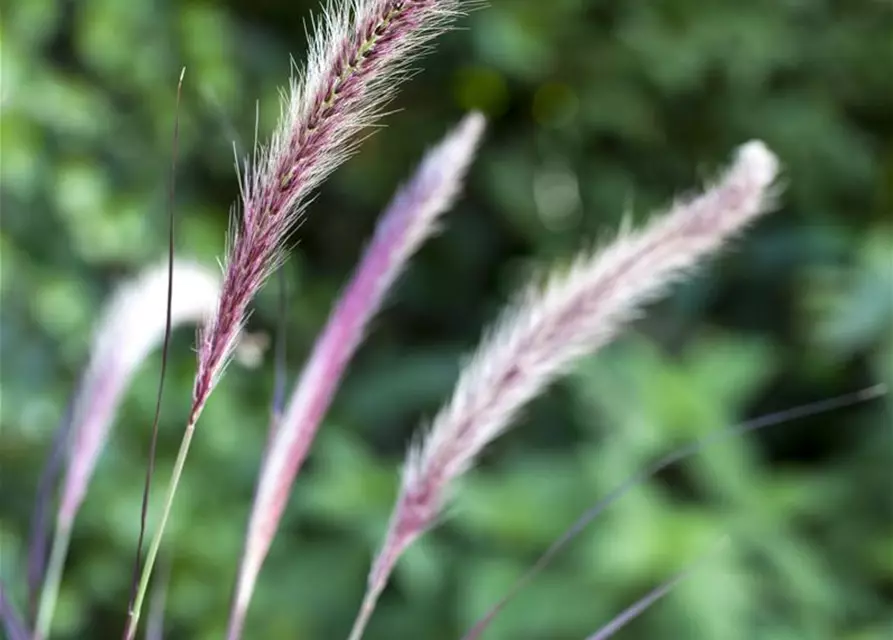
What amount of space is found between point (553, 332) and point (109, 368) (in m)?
0.21

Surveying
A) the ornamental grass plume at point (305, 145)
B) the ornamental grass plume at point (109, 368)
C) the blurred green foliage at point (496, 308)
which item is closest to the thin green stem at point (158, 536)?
the ornamental grass plume at point (305, 145)

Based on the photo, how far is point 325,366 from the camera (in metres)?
0.34

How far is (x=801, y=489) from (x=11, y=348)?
34.0 inches

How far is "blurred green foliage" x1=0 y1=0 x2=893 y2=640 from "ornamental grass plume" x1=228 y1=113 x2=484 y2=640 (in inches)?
22.1

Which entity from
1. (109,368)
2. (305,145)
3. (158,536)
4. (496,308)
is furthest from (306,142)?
(496,308)

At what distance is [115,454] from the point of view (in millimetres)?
1022

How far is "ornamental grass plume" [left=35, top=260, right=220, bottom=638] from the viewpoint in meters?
0.39

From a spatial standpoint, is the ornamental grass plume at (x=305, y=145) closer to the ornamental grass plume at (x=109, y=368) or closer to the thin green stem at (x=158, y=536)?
the thin green stem at (x=158, y=536)

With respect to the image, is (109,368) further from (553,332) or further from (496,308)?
(496,308)

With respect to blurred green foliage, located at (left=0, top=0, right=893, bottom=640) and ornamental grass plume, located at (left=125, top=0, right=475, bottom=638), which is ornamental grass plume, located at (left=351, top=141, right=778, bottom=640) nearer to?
ornamental grass plume, located at (left=125, top=0, right=475, bottom=638)

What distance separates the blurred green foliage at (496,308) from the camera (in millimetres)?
946

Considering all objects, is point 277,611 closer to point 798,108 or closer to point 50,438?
point 50,438

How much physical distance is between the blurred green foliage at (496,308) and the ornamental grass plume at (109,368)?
45cm

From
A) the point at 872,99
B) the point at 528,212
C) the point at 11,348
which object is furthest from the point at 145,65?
the point at 872,99
